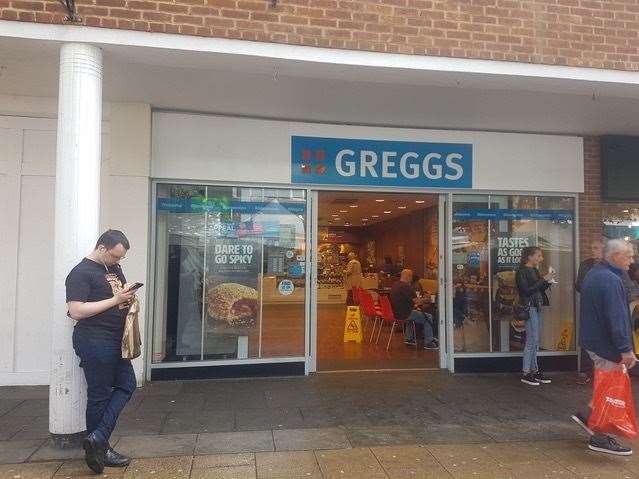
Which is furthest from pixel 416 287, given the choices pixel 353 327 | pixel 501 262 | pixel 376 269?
pixel 376 269

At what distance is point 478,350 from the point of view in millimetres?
7562

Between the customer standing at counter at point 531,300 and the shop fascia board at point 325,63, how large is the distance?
87.1 inches

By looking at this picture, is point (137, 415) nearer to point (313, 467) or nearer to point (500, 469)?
point (313, 467)

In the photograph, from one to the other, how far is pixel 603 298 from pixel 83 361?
166 inches

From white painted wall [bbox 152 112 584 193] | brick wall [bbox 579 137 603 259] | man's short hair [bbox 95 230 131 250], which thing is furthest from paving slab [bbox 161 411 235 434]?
brick wall [bbox 579 137 603 259]

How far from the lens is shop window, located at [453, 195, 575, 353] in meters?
7.59

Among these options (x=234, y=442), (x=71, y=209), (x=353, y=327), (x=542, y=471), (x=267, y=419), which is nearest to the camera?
(x=542, y=471)

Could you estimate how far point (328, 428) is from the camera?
502cm

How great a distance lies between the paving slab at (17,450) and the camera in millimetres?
4219

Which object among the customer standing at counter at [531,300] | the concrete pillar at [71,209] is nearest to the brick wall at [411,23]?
the concrete pillar at [71,209]

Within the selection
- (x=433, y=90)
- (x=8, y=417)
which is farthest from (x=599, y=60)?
(x=8, y=417)

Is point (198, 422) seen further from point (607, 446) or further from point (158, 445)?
point (607, 446)

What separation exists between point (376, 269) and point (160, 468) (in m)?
14.6

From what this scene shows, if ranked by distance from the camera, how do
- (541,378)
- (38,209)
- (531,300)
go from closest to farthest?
(38,209), (531,300), (541,378)
